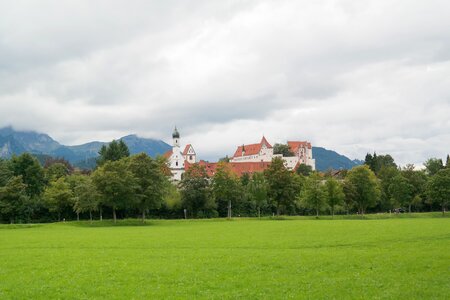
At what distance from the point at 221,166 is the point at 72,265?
72.4 meters

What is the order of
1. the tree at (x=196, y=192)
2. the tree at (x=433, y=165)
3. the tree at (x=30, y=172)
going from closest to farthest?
the tree at (x=196, y=192) → the tree at (x=30, y=172) → the tree at (x=433, y=165)

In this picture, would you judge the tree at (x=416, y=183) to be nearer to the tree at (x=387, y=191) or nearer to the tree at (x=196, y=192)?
the tree at (x=387, y=191)

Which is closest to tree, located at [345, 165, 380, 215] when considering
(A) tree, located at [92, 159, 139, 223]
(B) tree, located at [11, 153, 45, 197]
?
(A) tree, located at [92, 159, 139, 223]

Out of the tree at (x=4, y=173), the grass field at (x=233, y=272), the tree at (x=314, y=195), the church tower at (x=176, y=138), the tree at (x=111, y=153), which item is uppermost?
the church tower at (x=176, y=138)

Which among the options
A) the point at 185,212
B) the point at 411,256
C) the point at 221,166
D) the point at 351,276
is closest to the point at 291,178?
the point at 221,166

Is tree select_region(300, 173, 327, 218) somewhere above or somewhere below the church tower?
below

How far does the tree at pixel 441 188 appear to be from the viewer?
334 feet

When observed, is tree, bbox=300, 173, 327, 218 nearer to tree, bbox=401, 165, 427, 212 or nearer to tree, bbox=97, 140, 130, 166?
tree, bbox=401, 165, 427, 212

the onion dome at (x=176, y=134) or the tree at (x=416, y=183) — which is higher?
the onion dome at (x=176, y=134)

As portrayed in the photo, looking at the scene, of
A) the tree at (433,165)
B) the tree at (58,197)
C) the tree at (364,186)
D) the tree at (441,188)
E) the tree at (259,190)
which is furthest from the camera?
the tree at (433,165)

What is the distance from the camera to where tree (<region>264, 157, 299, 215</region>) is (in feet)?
321

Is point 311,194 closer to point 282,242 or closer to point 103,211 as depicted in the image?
point 103,211

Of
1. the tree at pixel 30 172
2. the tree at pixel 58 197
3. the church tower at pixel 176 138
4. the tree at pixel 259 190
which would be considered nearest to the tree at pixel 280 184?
the tree at pixel 259 190

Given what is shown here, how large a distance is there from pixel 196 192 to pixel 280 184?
1880 centimetres
